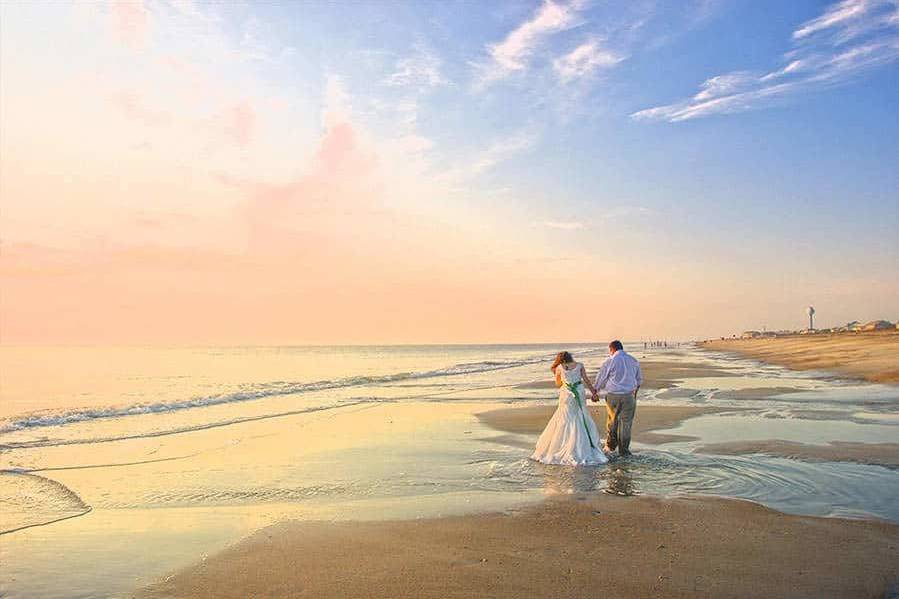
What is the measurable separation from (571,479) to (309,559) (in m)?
5.49

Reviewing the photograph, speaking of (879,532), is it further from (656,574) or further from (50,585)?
(50,585)

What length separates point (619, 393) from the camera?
13.2m

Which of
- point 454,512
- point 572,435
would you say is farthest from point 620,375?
point 454,512

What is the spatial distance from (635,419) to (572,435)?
24.6 feet

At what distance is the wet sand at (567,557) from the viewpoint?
592 cm

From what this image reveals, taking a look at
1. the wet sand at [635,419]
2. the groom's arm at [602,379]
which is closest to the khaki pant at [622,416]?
the groom's arm at [602,379]

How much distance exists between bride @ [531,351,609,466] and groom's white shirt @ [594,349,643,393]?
47 cm

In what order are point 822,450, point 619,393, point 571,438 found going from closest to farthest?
point 571,438, point 822,450, point 619,393

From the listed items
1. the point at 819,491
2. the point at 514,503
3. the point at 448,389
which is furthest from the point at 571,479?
the point at 448,389

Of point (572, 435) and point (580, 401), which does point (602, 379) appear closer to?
point (580, 401)

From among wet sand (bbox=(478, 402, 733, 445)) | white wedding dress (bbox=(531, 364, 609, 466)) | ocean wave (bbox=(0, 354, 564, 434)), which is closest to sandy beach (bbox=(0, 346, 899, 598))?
wet sand (bbox=(478, 402, 733, 445))

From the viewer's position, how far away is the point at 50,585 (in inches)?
255

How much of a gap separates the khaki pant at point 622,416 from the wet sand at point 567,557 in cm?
436

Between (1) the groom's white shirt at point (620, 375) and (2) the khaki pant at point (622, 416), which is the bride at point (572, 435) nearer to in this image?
(1) the groom's white shirt at point (620, 375)
